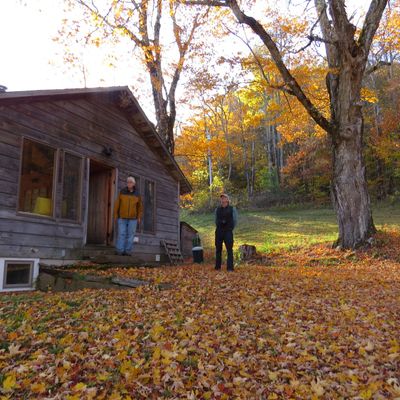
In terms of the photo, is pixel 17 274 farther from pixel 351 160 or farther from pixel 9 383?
pixel 351 160

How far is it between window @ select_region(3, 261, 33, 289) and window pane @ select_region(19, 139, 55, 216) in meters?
1.15

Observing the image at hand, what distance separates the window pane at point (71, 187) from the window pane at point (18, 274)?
1.59 metres

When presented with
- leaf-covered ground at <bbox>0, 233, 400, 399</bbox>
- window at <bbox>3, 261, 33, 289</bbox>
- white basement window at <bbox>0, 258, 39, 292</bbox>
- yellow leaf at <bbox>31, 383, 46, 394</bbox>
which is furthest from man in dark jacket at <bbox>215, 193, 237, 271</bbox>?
yellow leaf at <bbox>31, 383, 46, 394</bbox>

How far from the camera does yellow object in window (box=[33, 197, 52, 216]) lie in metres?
8.58

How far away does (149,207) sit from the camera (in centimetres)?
1259

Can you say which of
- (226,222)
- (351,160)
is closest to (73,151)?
(226,222)

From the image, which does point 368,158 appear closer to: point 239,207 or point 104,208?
point 239,207

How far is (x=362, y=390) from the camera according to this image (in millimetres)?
3246

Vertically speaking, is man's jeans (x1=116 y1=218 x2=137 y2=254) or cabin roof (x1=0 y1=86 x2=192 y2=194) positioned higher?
cabin roof (x1=0 y1=86 x2=192 y2=194)

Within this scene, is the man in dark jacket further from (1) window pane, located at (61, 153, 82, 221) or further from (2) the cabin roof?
(2) the cabin roof

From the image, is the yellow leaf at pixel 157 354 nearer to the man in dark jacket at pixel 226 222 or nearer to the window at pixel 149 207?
the man in dark jacket at pixel 226 222

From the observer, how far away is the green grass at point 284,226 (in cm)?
1784

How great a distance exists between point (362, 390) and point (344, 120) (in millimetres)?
10764

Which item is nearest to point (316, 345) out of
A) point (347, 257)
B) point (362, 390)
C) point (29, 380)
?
point (362, 390)
